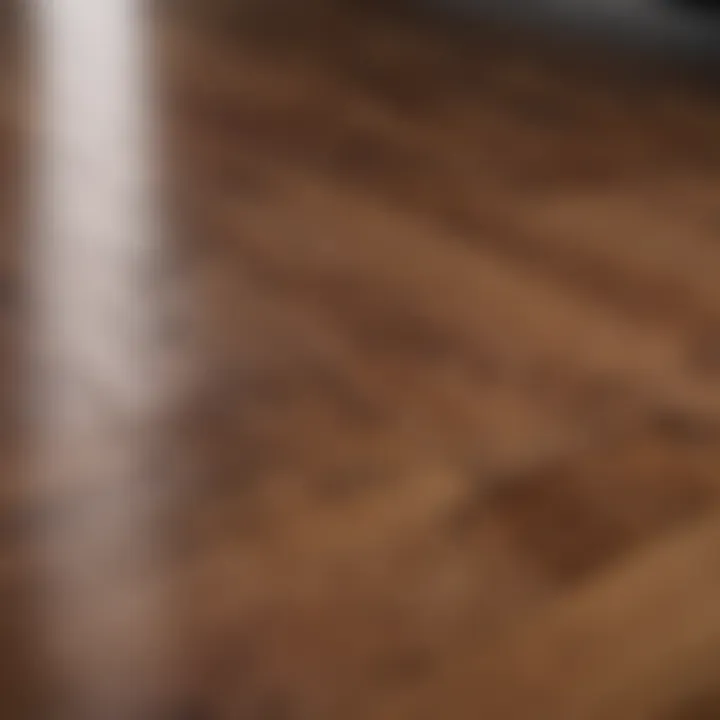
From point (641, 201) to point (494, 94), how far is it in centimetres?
43

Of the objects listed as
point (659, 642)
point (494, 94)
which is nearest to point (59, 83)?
point (494, 94)

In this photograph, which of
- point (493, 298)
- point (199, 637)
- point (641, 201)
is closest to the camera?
point (199, 637)

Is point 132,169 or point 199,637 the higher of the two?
point 132,169

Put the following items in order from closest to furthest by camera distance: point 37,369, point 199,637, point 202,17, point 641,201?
point 199,637 < point 37,369 < point 641,201 < point 202,17

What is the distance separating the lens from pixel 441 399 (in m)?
1.20

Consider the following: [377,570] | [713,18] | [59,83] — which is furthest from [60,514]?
[713,18]

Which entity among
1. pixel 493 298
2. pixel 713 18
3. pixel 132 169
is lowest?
pixel 493 298

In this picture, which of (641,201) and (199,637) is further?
(641,201)

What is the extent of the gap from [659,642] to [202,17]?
1594mm

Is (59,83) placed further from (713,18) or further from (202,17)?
(713,18)

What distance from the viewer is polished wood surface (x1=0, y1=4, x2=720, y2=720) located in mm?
908

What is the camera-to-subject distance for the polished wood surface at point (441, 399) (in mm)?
908

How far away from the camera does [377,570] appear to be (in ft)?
3.22

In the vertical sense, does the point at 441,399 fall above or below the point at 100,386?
below
